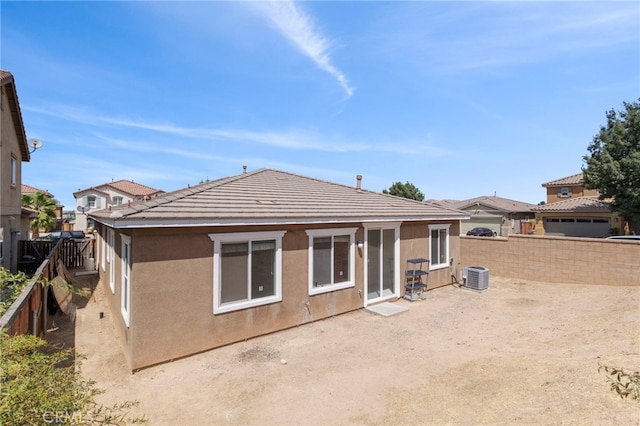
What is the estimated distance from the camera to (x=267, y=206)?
28.7ft

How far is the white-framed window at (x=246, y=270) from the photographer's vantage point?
742 centimetres

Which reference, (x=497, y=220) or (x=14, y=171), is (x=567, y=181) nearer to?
(x=497, y=220)

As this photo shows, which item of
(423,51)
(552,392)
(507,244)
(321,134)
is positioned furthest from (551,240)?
(321,134)

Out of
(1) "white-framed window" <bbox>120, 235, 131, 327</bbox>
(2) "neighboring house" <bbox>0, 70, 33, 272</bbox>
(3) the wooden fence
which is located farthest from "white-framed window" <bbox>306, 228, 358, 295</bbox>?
(2) "neighboring house" <bbox>0, 70, 33, 272</bbox>

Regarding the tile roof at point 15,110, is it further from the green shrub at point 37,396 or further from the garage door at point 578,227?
the garage door at point 578,227

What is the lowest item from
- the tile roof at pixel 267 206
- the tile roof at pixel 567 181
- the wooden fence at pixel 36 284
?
the wooden fence at pixel 36 284

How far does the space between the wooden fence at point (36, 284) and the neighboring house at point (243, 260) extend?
5.29ft

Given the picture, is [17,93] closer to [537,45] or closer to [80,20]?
[80,20]

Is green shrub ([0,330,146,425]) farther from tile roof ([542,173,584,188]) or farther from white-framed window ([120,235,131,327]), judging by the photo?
tile roof ([542,173,584,188])

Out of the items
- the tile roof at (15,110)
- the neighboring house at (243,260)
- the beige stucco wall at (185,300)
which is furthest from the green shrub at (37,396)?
the tile roof at (15,110)

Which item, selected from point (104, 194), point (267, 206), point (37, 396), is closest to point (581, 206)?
point (267, 206)

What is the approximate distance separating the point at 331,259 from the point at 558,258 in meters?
10.5

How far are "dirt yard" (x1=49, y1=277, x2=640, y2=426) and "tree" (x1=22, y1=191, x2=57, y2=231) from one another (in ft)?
71.0

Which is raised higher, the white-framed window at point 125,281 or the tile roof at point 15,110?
the tile roof at point 15,110
